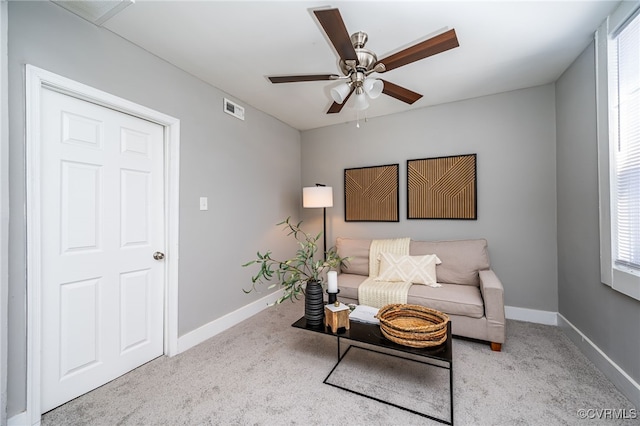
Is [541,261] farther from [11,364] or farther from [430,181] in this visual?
[11,364]

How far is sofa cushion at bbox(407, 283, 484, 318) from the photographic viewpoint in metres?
2.21

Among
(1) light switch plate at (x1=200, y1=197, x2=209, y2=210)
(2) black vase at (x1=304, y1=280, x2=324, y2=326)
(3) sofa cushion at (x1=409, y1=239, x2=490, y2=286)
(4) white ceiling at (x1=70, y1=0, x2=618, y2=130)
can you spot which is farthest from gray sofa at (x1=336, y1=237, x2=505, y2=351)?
(4) white ceiling at (x1=70, y1=0, x2=618, y2=130)

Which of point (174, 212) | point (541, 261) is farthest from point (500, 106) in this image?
point (174, 212)

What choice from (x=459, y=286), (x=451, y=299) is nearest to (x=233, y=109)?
(x=451, y=299)

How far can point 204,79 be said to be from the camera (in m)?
2.50

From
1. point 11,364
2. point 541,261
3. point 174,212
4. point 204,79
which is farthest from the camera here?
point 541,261

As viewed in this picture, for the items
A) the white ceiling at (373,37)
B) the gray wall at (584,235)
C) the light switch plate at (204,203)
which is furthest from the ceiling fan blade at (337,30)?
the gray wall at (584,235)

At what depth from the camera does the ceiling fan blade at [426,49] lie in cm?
137

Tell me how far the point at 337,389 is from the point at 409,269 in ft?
4.63

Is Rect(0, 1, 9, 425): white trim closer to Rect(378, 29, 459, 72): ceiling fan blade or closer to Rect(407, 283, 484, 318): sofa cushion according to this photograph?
Rect(378, 29, 459, 72): ceiling fan blade

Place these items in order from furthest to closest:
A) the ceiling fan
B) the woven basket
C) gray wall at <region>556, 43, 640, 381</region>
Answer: gray wall at <region>556, 43, 640, 381</region> < the woven basket < the ceiling fan

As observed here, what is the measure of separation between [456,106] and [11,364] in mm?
4194

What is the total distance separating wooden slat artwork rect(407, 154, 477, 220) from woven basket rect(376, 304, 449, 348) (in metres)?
1.56

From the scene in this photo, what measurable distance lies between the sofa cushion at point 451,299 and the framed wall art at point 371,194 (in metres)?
1.11
